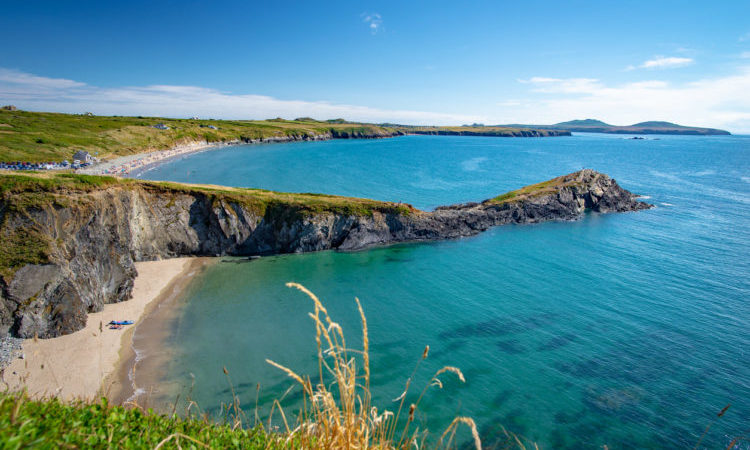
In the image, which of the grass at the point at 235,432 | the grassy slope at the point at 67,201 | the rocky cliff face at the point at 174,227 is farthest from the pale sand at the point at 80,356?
the grass at the point at 235,432

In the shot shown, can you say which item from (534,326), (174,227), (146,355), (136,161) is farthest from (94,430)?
(136,161)

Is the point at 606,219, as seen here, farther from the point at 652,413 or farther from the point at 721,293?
the point at 652,413

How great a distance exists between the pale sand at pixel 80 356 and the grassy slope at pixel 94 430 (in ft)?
47.9

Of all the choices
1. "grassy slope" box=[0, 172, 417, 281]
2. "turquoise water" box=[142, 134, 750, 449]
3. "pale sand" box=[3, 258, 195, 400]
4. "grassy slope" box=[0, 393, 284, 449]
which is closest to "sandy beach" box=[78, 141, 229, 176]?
"grassy slope" box=[0, 172, 417, 281]

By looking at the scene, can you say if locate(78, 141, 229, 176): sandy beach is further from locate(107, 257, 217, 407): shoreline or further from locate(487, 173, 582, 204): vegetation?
locate(487, 173, 582, 204): vegetation

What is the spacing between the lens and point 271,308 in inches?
1265

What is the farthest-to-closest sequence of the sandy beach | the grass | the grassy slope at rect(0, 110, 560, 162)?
the grassy slope at rect(0, 110, 560, 162) → the sandy beach → the grass

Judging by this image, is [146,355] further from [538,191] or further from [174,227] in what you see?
[538,191]

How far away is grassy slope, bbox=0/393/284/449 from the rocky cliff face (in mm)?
26647

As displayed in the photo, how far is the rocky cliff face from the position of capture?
25.6 meters

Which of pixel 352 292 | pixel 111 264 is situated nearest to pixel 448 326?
pixel 352 292

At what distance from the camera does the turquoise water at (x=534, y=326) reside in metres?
20.7

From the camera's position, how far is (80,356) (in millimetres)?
24062

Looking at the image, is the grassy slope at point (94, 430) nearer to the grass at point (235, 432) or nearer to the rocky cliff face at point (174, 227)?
the grass at point (235, 432)
